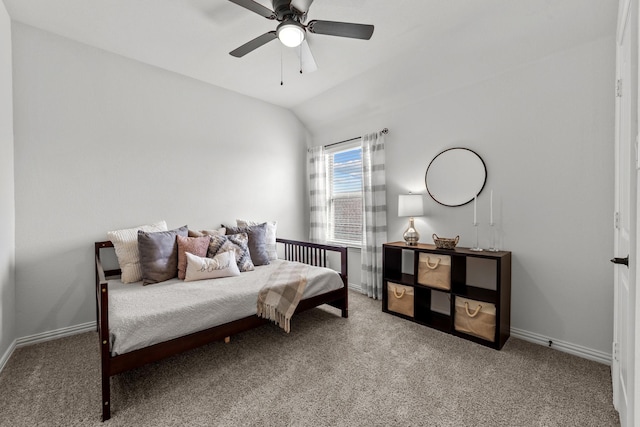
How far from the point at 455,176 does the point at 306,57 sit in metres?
1.72

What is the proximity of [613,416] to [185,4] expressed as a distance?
3.51 meters

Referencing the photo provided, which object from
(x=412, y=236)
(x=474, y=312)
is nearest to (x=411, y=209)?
(x=412, y=236)

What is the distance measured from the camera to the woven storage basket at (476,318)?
219cm

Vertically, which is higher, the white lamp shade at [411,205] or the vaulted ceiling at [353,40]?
the vaulted ceiling at [353,40]

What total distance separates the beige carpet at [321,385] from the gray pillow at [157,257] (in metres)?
0.65

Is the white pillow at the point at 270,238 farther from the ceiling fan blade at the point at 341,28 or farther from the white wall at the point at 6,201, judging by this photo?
the ceiling fan blade at the point at 341,28

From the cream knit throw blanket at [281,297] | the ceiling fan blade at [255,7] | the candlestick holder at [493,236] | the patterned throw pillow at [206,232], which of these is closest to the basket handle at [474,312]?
the candlestick holder at [493,236]

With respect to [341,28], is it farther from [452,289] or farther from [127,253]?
[127,253]

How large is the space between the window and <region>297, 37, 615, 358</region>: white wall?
105cm

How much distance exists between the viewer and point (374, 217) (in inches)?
132

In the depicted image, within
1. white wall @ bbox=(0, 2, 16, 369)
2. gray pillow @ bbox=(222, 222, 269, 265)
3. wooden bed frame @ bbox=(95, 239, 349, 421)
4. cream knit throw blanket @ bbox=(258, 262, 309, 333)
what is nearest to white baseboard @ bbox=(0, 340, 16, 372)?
white wall @ bbox=(0, 2, 16, 369)

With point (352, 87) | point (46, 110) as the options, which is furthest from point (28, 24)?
point (352, 87)

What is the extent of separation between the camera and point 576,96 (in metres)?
2.08

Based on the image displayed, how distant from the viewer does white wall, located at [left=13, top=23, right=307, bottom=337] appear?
227 centimetres
